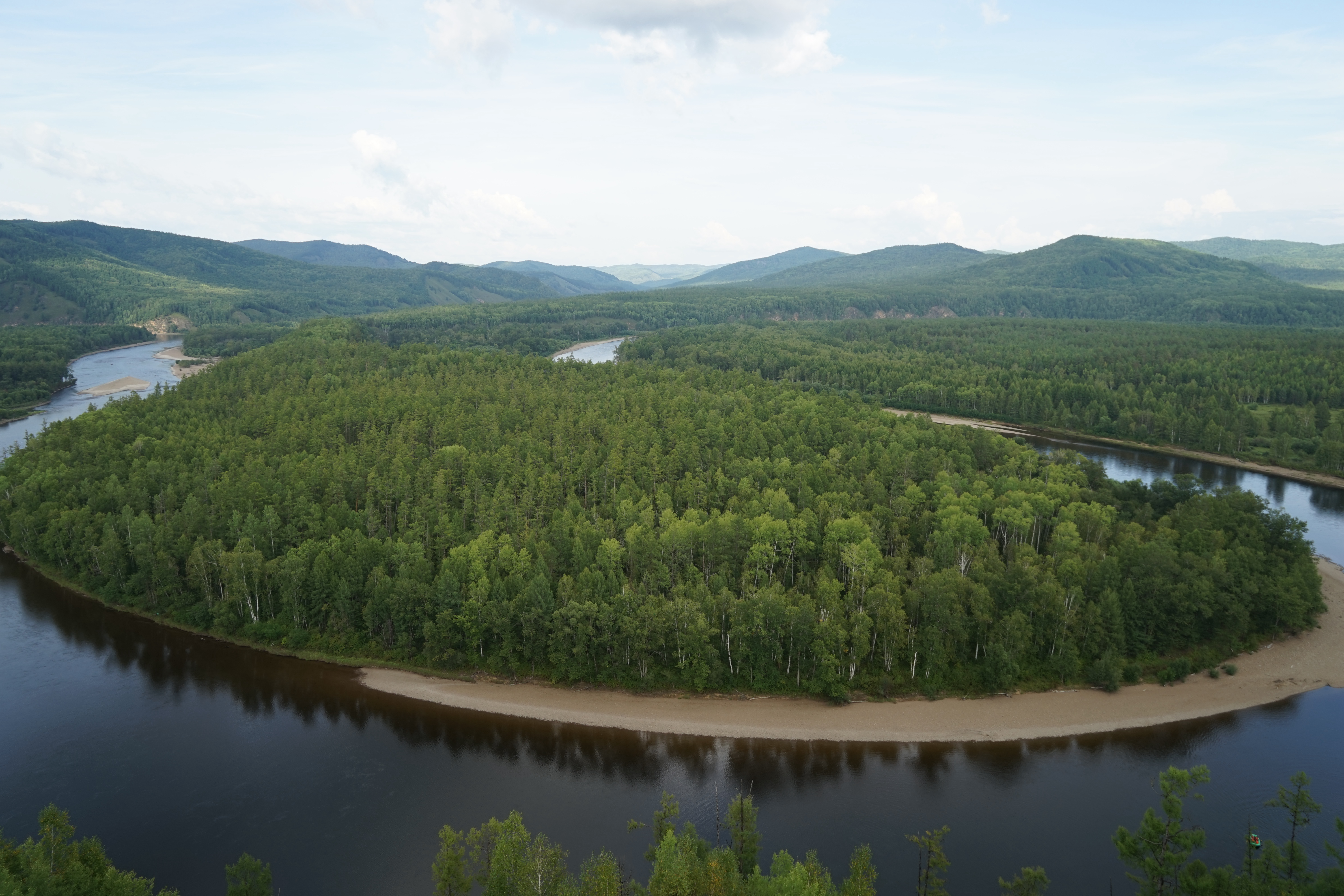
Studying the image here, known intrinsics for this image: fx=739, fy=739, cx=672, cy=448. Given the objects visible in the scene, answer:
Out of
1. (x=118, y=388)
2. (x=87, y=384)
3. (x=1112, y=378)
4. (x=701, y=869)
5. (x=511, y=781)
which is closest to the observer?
(x=701, y=869)

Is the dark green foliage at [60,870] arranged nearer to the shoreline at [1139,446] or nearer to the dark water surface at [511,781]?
the dark water surface at [511,781]

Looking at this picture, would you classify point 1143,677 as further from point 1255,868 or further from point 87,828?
point 87,828

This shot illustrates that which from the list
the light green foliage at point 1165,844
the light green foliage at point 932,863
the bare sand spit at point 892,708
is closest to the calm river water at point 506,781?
the light green foliage at point 932,863

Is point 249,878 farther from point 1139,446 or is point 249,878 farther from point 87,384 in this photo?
point 87,384

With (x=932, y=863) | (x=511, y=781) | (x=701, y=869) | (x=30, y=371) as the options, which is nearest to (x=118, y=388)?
(x=30, y=371)

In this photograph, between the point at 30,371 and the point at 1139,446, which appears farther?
the point at 30,371

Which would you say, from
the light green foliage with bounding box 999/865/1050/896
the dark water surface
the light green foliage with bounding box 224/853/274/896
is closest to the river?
the dark water surface
